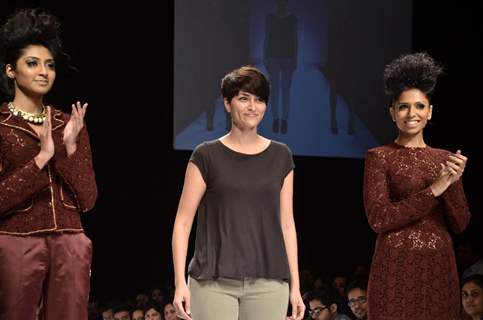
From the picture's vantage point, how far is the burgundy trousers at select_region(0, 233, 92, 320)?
261cm

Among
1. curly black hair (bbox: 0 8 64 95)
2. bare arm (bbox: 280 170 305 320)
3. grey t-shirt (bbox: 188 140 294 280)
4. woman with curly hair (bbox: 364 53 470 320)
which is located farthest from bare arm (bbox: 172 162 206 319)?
woman with curly hair (bbox: 364 53 470 320)

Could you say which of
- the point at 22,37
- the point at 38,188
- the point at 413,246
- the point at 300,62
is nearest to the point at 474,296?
the point at 413,246

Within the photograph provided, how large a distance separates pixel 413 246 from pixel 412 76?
0.66 m

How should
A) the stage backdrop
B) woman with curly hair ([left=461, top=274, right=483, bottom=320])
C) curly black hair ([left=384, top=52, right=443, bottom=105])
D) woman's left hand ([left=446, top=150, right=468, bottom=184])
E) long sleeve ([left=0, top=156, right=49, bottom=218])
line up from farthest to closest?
the stage backdrop < woman with curly hair ([left=461, top=274, right=483, bottom=320]) < curly black hair ([left=384, top=52, right=443, bottom=105]) < woman's left hand ([left=446, top=150, right=468, bottom=184]) < long sleeve ([left=0, top=156, right=49, bottom=218])

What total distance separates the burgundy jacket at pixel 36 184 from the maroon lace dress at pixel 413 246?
1108 mm

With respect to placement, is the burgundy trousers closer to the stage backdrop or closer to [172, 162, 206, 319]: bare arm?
[172, 162, 206, 319]: bare arm

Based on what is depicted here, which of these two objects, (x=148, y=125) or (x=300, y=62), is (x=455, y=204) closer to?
(x=300, y=62)

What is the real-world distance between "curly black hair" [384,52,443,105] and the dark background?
6.37ft

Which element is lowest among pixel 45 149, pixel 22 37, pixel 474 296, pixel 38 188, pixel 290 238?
pixel 474 296

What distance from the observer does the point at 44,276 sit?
2662mm

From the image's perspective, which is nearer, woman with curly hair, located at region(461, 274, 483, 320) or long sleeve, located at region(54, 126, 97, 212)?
long sleeve, located at region(54, 126, 97, 212)

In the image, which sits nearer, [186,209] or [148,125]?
[186,209]

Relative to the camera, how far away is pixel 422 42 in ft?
18.9

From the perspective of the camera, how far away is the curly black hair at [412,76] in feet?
10.5
